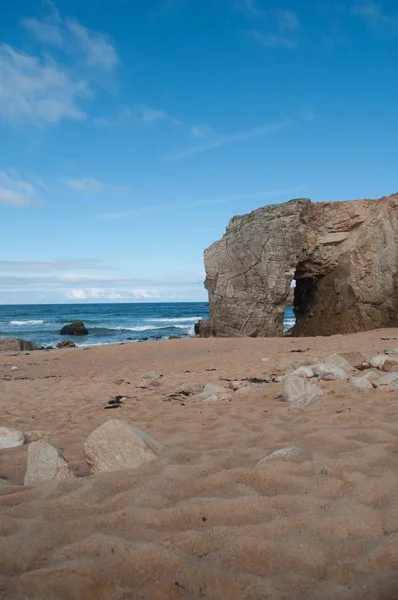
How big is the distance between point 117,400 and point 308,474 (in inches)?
153

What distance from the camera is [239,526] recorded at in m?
2.16

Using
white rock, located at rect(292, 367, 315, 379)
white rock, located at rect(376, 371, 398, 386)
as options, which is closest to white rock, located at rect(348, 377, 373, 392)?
white rock, located at rect(376, 371, 398, 386)

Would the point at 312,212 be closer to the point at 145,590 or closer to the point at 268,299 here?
the point at 268,299

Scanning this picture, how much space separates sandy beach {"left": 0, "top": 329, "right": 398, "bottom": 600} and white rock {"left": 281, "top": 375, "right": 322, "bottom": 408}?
0.13 m

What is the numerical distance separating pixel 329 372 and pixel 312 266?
11292mm

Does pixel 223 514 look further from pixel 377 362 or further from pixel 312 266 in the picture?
pixel 312 266

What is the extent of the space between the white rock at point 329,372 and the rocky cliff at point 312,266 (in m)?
9.85

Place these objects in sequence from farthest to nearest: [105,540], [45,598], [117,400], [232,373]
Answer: [232,373] < [117,400] < [105,540] < [45,598]

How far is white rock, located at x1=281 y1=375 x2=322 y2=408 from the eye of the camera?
4719 mm

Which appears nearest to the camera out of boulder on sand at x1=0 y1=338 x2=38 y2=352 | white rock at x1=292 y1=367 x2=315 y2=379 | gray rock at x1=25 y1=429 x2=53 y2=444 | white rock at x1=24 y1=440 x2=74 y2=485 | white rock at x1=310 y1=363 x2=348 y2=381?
white rock at x1=24 y1=440 x2=74 y2=485

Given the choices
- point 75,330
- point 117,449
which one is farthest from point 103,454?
point 75,330

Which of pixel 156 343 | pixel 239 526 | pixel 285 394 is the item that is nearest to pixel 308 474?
pixel 239 526

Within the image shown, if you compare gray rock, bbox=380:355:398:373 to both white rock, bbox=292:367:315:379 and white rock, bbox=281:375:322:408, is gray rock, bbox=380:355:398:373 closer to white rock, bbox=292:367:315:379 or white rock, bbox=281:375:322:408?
white rock, bbox=292:367:315:379

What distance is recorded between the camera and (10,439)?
4008mm
